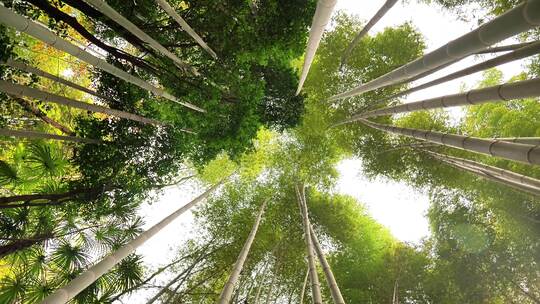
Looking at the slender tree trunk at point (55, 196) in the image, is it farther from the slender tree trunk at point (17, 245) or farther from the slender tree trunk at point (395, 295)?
the slender tree trunk at point (395, 295)

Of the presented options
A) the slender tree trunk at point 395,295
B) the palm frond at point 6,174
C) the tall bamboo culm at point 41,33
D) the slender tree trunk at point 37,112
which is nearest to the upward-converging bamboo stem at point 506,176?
the slender tree trunk at point 395,295

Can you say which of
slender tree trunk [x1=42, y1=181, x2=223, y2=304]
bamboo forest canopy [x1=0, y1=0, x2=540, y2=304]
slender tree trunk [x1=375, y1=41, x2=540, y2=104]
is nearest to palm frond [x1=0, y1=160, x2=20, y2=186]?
bamboo forest canopy [x1=0, y1=0, x2=540, y2=304]

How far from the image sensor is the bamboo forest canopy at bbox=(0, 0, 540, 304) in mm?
4008

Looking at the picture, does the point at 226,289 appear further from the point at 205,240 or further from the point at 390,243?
the point at 390,243

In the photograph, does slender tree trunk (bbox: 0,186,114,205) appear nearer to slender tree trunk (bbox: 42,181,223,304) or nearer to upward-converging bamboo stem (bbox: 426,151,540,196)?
slender tree trunk (bbox: 42,181,223,304)

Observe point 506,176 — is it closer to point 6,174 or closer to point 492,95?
point 492,95

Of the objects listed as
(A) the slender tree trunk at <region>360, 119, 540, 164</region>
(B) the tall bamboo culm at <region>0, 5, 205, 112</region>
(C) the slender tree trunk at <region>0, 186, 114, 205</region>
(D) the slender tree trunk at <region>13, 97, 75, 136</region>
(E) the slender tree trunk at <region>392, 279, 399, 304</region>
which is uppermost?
(D) the slender tree trunk at <region>13, 97, 75, 136</region>

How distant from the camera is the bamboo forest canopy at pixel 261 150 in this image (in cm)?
401

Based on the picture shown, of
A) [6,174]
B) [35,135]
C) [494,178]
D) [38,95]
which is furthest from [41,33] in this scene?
[494,178]

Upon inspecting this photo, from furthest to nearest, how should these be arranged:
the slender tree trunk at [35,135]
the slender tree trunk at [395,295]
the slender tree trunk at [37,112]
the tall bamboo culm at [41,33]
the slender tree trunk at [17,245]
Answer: the slender tree trunk at [395,295] < the slender tree trunk at [37,112] < the slender tree trunk at [17,245] < the slender tree trunk at [35,135] < the tall bamboo culm at [41,33]

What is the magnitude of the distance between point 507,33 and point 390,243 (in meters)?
9.28

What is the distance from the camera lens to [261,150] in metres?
11.0

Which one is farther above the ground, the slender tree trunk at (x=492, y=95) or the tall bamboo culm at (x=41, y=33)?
the tall bamboo culm at (x=41, y=33)

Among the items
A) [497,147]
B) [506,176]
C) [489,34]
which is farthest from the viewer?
[506,176]
